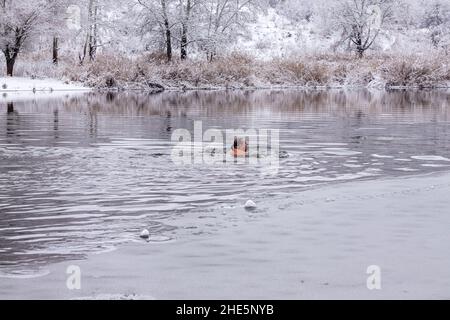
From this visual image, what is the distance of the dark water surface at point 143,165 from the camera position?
426 inches

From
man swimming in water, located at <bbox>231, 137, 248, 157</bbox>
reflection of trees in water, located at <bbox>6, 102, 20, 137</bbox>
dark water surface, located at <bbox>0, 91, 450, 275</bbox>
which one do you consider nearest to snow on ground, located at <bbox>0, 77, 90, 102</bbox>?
reflection of trees in water, located at <bbox>6, 102, 20, 137</bbox>

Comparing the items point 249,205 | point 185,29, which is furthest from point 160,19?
point 249,205

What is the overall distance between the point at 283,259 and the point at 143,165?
335 inches

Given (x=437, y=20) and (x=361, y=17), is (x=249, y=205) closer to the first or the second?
(x=361, y=17)

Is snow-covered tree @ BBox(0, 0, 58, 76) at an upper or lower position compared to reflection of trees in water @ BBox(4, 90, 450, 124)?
upper

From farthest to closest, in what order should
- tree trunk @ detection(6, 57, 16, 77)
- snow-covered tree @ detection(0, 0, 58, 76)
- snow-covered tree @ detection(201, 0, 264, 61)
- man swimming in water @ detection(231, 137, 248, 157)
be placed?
snow-covered tree @ detection(201, 0, 264, 61) < tree trunk @ detection(6, 57, 16, 77) < snow-covered tree @ detection(0, 0, 58, 76) < man swimming in water @ detection(231, 137, 248, 157)

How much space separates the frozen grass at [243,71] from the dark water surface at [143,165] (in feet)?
69.0

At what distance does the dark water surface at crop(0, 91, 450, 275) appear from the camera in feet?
35.5

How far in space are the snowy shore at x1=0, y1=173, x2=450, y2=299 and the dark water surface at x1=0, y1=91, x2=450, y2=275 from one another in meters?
0.63

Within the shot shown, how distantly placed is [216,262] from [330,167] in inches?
329

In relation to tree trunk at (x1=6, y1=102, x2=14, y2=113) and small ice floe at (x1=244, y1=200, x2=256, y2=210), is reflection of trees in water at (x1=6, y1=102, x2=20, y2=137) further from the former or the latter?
small ice floe at (x1=244, y1=200, x2=256, y2=210)

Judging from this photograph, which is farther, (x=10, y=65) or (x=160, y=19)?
(x=160, y=19)

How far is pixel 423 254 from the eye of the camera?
955 centimetres

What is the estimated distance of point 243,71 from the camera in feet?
195
